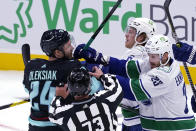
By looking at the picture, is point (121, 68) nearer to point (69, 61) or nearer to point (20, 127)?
point (69, 61)

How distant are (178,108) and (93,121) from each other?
777mm

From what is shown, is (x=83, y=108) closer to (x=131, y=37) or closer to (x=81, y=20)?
(x=131, y=37)

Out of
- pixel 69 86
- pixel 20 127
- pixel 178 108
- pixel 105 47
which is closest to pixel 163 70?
pixel 178 108

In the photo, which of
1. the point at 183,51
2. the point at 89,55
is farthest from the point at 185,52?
the point at 89,55

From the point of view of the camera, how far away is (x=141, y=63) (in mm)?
3168

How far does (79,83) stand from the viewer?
231cm

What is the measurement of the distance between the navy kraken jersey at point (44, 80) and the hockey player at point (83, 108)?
156mm

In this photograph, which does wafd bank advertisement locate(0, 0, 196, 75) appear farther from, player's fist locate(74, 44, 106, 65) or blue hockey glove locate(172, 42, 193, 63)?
player's fist locate(74, 44, 106, 65)

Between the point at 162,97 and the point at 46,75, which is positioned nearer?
the point at 46,75

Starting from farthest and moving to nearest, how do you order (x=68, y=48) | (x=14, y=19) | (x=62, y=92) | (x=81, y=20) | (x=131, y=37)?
1. (x=14, y=19)
2. (x=81, y=20)
3. (x=131, y=37)
4. (x=68, y=48)
5. (x=62, y=92)

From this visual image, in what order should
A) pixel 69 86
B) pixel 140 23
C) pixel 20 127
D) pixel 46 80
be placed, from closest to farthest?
pixel 69 86 → pixel 46 80 → pixel 140 23 → pixel 20 127

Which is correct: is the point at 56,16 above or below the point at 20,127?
above

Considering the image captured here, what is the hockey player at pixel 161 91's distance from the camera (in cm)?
288

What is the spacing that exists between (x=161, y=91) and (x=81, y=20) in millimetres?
3915
